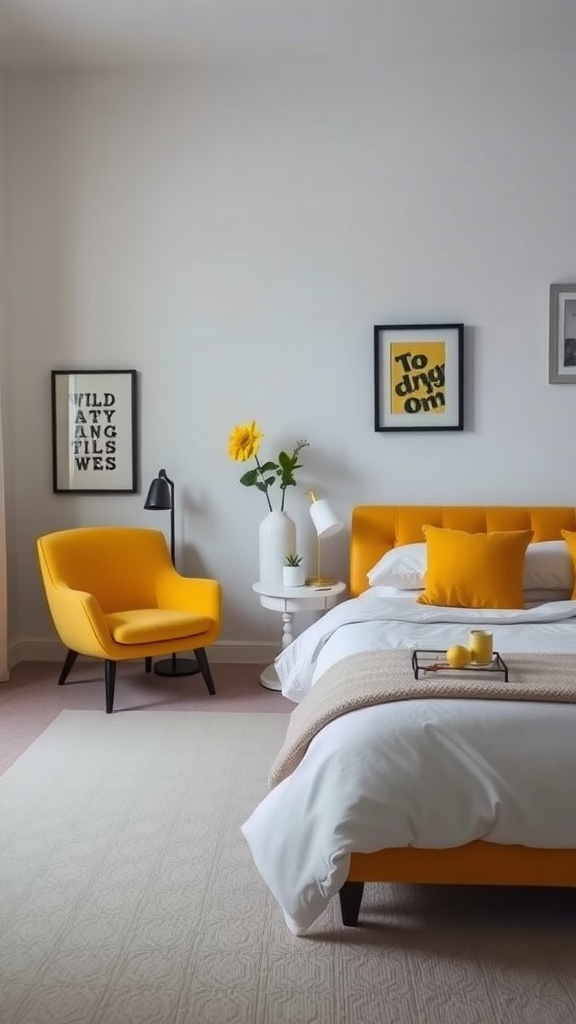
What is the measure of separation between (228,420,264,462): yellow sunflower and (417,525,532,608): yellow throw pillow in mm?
1081

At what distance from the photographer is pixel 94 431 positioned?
492 cm

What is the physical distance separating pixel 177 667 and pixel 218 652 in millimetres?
273

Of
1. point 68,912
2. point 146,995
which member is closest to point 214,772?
point 68,912

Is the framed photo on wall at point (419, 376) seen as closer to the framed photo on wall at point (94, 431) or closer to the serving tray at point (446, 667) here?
the framed photo on wall at point (94, 431)

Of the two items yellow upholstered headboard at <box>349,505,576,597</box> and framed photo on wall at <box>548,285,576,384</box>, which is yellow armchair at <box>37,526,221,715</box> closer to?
yellow upholstered headboard at <box>349,505,576,597</box>

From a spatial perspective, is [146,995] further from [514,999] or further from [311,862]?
[514,999]

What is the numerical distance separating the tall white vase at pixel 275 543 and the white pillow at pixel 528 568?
1.50 ft

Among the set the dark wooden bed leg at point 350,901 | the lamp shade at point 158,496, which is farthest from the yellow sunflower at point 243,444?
the dark wooden bed leg at point 350,901

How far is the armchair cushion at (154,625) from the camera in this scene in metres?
4.08

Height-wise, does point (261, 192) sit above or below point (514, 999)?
above

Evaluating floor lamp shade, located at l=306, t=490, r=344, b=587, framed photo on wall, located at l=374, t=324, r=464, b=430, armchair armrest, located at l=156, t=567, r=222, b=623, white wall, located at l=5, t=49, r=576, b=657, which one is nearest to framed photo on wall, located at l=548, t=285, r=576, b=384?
white wall, located at l=5, t=49, r=576, b=657

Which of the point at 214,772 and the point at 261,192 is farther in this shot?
the point at 261,192

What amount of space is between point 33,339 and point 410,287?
2.00 m

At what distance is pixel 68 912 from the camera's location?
2422mm
